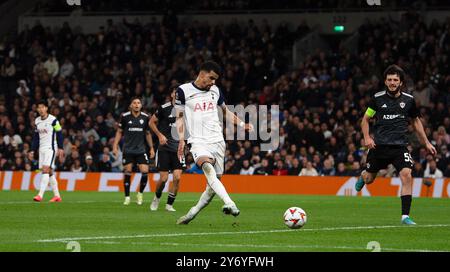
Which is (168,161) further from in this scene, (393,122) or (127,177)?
(393,122)

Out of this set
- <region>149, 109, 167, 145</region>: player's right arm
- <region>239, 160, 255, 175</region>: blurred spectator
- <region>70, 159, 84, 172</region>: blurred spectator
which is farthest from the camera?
<region>70, 159, 84, 172</region>: blurred spectator

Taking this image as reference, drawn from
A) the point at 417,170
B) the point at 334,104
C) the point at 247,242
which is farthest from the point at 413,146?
the point at 247,242

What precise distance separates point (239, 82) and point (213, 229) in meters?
23.3

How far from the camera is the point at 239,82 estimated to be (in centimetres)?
3822

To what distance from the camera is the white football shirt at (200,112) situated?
51.2ft

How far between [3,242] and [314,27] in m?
28.9

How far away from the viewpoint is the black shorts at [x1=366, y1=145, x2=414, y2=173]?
16.7 meters

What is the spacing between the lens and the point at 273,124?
114 ft

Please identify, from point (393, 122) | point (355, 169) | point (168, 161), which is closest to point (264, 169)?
point (355, 169)

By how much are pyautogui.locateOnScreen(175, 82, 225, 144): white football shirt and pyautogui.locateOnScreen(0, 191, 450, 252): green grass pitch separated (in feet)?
4.59

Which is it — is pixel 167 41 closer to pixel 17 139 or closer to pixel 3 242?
pixel 17 139

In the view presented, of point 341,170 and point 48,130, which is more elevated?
point 48,130

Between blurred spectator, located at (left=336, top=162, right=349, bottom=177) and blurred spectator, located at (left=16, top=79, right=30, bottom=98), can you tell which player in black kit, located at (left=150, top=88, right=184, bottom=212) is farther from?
blurred spectator, located at (left=16, top=79, right=30, bottom=98)

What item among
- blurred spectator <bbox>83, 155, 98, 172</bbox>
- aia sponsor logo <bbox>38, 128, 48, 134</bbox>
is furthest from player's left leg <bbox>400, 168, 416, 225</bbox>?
blurred spectator <bbox>83, 155, 98, 172</bbox>
